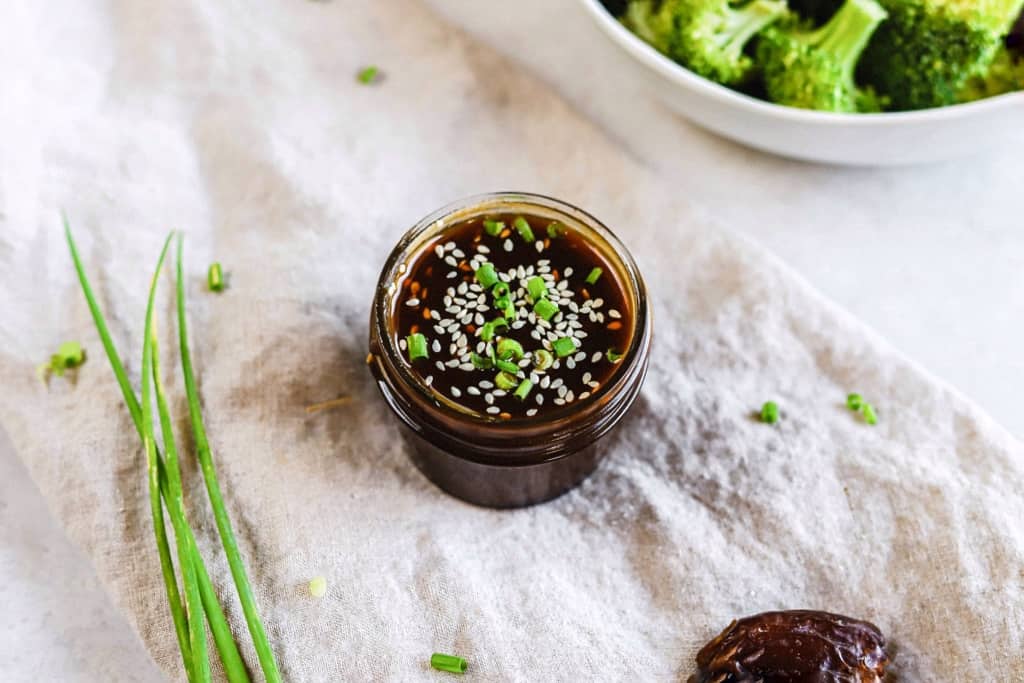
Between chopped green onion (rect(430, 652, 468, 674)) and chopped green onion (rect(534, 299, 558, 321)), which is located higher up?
chopped green onion (rect(534, 299, 558, 321))

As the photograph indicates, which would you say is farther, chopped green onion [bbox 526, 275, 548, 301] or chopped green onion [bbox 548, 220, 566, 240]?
chopped green onion [bbox 548, 220, 566, 240]

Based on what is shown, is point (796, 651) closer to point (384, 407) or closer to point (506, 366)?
point (506, 366)

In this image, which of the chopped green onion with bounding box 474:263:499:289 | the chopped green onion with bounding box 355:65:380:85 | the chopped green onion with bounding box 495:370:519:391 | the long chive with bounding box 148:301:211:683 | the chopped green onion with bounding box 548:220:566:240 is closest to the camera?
the long chive with bounding box 148:301:211:683

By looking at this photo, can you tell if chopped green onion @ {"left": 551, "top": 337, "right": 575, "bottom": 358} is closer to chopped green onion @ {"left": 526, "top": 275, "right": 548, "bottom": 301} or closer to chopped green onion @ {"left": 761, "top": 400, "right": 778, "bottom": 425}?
chopped green onion @ {"left": 526, "top": 275, "right": 548, "bottom": 301}

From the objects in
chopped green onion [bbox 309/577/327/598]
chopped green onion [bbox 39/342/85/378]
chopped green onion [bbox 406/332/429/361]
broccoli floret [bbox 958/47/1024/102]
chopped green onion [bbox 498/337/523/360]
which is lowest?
chopped green onion [bbox 309/577/327/598]

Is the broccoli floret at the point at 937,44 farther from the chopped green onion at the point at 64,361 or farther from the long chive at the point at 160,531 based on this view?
the chopped green onion at the point at 64,361

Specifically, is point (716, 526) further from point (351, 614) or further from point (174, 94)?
point (174, 94)

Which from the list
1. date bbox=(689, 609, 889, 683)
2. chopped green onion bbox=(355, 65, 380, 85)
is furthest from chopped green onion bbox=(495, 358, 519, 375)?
chopped green onion bbox=(355, 65, 380, 85)

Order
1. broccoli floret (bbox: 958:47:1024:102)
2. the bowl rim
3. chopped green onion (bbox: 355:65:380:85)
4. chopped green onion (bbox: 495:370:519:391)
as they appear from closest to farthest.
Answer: chopped green onion (bbox: 495:370:519:391), the bowl rim, broccoli floret (bbox: 958:47:1024:102), chopped green onion (bbox: 355:65:380:85)
